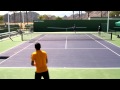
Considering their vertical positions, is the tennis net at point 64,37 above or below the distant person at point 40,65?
below

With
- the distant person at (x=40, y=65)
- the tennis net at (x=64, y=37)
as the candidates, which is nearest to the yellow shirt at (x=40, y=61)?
the distant person at (x=40, y=65)

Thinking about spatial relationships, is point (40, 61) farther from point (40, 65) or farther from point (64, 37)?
point (64, 37)

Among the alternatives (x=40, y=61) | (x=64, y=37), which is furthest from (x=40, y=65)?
(x=64, y=37)

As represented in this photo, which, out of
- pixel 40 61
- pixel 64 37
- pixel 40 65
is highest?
Answer: pixel 40 61

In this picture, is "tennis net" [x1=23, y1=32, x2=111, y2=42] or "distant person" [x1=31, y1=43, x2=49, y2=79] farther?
"tennis net" [x1=23, y1=32, x2=111, y2=42]

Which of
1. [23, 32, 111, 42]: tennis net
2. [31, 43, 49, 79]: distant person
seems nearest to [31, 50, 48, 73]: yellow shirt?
[31, 43, 49, 79]: distant person

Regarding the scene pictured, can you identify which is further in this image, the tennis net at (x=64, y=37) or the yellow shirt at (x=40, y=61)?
the tennis net at (x=64, y=37)

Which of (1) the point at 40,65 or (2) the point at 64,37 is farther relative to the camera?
(2) the point at 64,37

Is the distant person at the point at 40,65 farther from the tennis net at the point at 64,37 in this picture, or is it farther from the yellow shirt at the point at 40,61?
the tennis net at the point at 64,37

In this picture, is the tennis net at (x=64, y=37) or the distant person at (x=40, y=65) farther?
the tennis net at (x=64, y=37)

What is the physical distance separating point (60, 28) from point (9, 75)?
44.1 metres

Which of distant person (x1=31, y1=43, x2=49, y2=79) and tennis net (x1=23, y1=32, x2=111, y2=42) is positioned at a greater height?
distant person (x1=31, y1=43, x2=49, y2=79)

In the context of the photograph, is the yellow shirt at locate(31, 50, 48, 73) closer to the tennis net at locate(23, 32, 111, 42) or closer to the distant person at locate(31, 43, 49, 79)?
the distant person at locate(31, 43, 49, 79)
